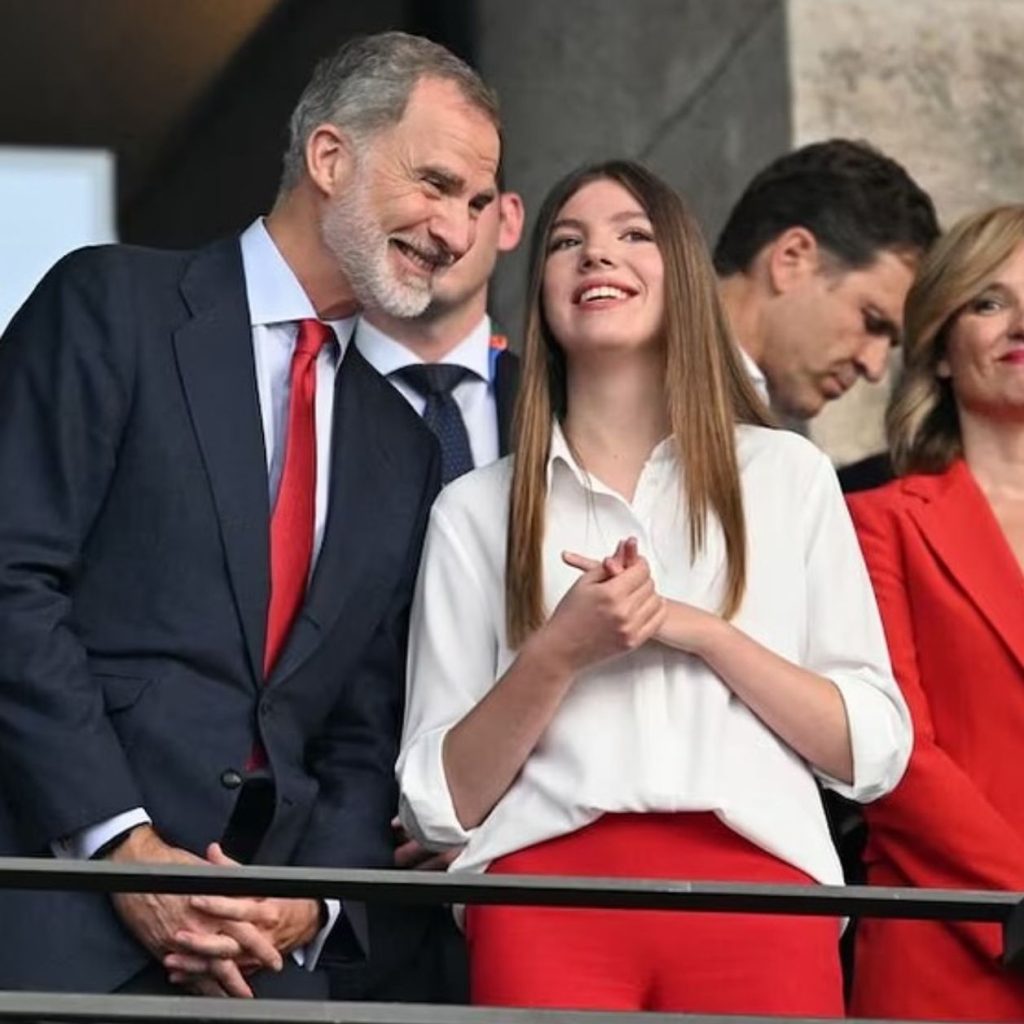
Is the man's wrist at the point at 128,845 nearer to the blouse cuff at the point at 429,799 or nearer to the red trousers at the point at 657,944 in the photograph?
the blouse cuff at the point at 429,799

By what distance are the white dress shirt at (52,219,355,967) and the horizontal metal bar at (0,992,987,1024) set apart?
104cm

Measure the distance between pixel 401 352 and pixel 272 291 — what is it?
1.73ft

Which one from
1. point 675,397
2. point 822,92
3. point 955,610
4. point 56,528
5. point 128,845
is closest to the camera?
point 128,845

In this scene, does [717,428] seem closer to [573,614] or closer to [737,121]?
[573,614]

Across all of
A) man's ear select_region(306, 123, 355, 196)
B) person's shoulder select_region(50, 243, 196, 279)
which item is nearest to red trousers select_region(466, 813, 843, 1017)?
person's shoulder select_region(50, 243, 196, 279)

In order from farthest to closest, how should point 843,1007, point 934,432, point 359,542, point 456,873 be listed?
1. point 934,432
2. point 359,542
3. point 843,1007
4. point 456,873

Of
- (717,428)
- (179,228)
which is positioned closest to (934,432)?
(717,428)

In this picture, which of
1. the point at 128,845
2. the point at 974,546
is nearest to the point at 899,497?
the point at 974,546

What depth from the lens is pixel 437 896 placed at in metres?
3.94

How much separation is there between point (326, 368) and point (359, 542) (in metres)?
0.29

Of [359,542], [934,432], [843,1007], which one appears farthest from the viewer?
[934,432]

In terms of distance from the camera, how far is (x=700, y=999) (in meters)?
4.18

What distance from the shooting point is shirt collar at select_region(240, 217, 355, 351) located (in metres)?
4.80

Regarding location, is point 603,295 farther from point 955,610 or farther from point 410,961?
point 410,961
